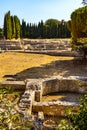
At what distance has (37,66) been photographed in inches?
827

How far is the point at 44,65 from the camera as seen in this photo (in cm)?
2141

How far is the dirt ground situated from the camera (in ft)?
59.8

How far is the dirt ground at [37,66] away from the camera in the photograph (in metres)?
18.2

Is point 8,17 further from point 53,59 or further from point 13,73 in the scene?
point 13,73

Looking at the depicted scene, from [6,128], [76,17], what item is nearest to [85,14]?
[76,17]

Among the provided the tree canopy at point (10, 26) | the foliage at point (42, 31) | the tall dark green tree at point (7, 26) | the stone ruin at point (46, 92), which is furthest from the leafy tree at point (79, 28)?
the foliage at point (42, 31)

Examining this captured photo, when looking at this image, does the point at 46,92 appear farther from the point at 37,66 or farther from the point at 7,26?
the point at 7,26

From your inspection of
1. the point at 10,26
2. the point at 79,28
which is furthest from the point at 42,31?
the point at 79,28

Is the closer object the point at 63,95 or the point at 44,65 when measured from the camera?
the point at 63,95

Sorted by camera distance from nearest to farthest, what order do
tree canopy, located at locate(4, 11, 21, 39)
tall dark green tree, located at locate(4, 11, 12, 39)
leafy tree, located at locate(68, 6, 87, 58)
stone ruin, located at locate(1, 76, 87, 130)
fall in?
1. stone ruin, located at locate(1, 76, 87, 130)
2. leafy tree, located at locate(68, 6, 87, 58)
3. tall dark green tree, located at locate(4, 11, 12, 39)
4. tree canopy, located at locate(4, 11, 21, 39)

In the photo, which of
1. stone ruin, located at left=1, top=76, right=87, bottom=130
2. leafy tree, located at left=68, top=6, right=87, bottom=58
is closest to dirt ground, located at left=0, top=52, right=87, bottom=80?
leafy tree, located at left=68, top=6, right=87, bottom=58

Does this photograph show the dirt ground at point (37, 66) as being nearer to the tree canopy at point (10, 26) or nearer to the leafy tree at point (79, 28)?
the leafy tree at point (79, 28)

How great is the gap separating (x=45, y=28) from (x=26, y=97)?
48426 mm

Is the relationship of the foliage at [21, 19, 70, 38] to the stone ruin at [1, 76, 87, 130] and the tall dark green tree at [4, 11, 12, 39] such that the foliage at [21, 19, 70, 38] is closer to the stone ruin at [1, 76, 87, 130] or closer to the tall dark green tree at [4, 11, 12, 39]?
the tall dark green tree at [4, 11, 12, 39]
